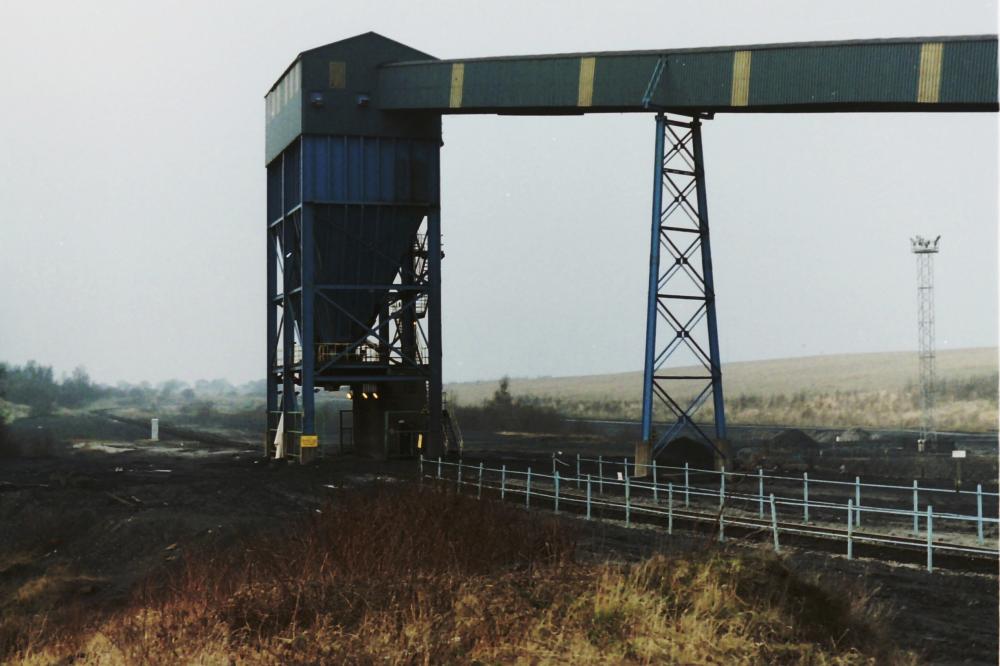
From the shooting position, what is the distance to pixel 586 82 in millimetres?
37219

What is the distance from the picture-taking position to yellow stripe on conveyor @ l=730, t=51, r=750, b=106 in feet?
111

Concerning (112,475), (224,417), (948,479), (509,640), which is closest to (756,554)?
(509,640)

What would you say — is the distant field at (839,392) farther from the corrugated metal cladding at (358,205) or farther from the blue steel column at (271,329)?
the corrugated metal cladding at (358,205)

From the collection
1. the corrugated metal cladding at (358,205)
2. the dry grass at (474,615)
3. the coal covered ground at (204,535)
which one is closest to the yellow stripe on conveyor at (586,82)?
the corrugated metal cladding at (358,205)

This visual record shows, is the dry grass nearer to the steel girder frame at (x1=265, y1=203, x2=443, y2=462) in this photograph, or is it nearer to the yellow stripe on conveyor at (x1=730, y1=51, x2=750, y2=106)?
the yellow stripe on conveyor at (x1=730, y1=51, x2=750, y2=106)

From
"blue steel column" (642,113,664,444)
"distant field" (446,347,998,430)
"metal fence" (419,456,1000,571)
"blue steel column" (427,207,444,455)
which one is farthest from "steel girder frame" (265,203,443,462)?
"distant field" (446,347,998,430)

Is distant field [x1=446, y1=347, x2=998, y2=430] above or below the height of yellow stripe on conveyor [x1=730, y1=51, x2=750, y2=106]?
below

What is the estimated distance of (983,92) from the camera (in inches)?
1211

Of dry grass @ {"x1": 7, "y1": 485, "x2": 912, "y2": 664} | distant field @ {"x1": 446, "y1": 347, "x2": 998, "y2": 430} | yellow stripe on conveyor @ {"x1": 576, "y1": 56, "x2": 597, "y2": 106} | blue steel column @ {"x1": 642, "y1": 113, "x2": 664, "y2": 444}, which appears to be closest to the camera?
dry grass @ {"x1": 7, "y1": 485, "x2": 912, "y2": 664}

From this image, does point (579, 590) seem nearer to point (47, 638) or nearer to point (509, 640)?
point (509, 640)

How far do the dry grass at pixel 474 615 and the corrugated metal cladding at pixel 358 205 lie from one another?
27329 millimetres

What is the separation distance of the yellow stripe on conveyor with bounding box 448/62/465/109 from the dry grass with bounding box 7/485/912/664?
87.2ft

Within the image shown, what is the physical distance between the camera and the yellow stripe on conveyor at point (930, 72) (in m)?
31.4

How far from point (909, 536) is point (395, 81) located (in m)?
26.9
